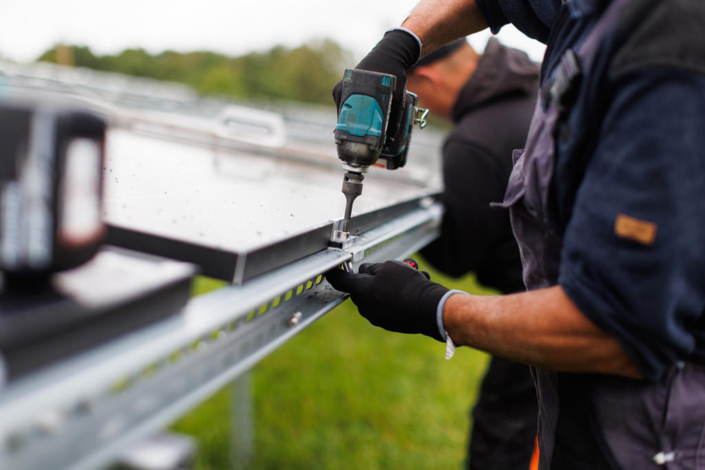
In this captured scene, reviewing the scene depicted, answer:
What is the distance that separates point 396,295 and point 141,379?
680 millimetres

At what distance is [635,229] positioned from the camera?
2.68 ft

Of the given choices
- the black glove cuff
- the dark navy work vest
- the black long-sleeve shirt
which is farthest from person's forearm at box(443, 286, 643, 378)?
the black long-sleeve shirt

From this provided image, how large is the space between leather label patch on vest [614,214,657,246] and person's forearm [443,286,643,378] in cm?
17

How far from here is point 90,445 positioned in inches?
22.8

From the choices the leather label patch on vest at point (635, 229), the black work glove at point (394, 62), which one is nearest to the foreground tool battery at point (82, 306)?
the leather label patch on vest at point (635, 229)

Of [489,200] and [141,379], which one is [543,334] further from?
[489,200]

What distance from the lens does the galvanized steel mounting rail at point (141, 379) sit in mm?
516

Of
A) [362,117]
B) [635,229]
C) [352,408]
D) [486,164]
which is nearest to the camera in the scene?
[635,229]

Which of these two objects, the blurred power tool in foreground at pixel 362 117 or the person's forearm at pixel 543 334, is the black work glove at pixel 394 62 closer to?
the blurred power tool in foreground at pixel 362 117

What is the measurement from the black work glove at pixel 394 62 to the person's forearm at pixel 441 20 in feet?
0.32

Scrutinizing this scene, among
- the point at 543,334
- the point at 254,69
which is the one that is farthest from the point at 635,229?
the point at 254,69

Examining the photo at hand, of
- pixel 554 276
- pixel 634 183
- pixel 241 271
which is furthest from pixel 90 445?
pixel 554 276

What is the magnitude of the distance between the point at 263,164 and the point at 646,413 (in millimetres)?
1916

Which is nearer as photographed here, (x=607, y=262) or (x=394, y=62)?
(x=607, y=262)
